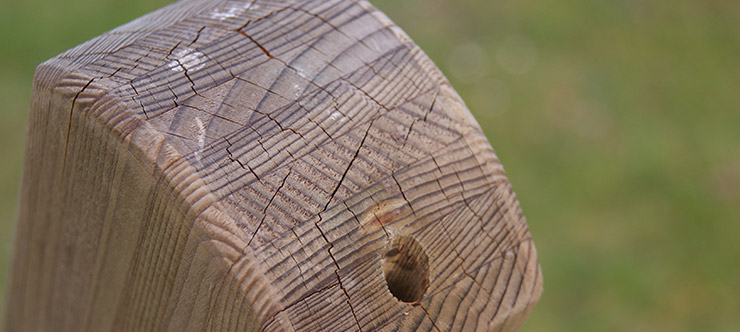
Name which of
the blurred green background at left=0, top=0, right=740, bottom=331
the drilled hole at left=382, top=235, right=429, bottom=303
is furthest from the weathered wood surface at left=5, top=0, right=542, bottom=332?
the blurred green background at left=0, top=0, right=740, bottom=331

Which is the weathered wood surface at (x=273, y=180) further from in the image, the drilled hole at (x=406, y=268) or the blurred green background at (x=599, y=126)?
the blurred green background at (x=599, y=126)

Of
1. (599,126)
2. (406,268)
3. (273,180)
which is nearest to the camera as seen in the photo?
(273,180)

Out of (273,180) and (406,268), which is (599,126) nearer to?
(406,268)

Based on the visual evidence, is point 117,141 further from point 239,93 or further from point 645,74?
point 645,74

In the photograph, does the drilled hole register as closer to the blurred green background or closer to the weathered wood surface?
the weathered wood surface

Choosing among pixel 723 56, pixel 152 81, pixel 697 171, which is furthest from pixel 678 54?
pixel 152 81

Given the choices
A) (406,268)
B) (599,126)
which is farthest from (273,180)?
(599,126)
